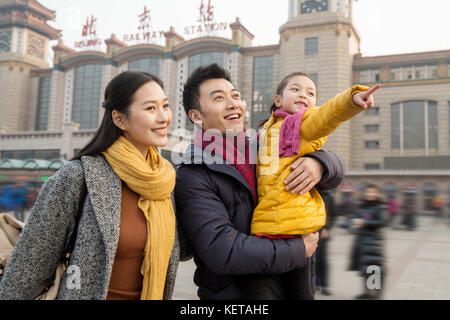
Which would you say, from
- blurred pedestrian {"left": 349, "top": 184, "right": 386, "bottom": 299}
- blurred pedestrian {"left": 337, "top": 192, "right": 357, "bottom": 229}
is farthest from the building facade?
blurred pedestrian {"left": 349, "top": 184, "right": 386, "bottom": 299}

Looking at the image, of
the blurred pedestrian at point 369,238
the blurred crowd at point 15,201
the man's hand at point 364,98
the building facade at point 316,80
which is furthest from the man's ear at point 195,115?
the building facade at point 316,80

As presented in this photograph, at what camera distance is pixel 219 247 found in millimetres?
1569

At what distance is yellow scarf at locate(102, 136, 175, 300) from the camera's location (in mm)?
1671

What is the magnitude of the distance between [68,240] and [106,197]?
27 cm

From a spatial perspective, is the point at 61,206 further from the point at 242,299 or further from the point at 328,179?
the point at 328,179

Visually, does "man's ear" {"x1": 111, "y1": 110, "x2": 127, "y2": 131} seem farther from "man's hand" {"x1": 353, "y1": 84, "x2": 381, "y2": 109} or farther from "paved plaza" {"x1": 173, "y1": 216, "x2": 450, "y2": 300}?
"paved plaza" {"x1": 173, "y1": 216, "x2": 450, "y2": 300}

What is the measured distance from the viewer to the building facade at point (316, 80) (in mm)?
31016

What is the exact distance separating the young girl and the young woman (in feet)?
1.60

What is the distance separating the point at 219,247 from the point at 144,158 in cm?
63

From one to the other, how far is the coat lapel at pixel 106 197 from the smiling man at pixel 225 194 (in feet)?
1.09

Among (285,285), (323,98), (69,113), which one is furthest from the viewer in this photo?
(69,113)

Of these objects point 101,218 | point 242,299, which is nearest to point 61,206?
point 101,218

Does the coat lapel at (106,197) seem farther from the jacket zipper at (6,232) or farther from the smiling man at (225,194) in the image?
the jacket zipper at (6,232)

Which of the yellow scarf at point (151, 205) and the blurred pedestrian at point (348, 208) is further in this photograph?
the blurred pedestrian at point (348, 208)
